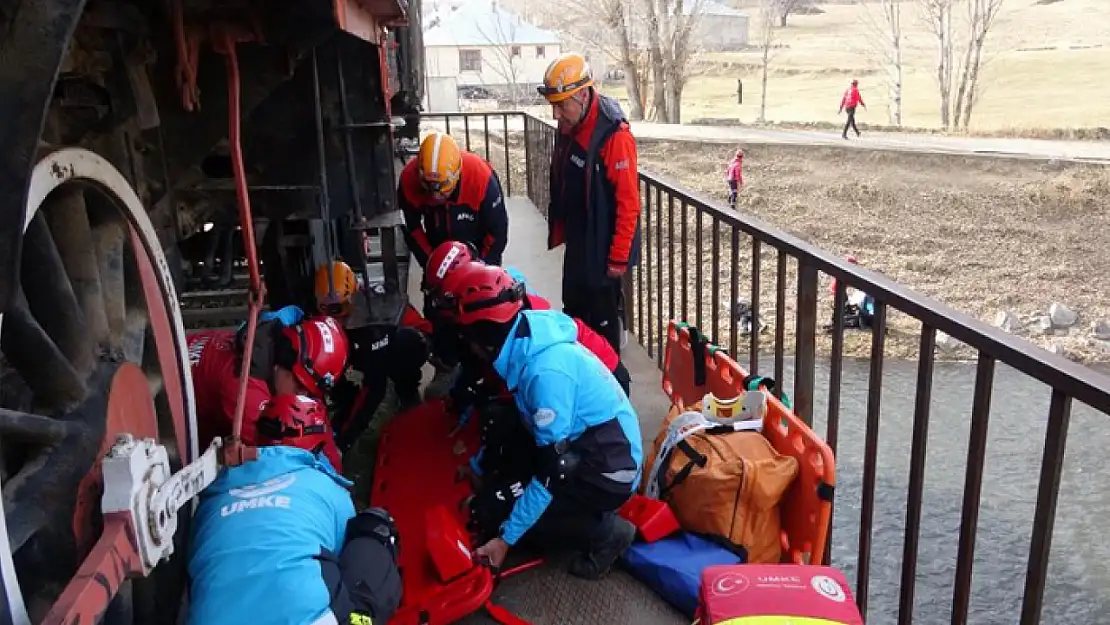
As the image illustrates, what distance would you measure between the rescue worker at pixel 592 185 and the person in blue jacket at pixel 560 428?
5.20 ft

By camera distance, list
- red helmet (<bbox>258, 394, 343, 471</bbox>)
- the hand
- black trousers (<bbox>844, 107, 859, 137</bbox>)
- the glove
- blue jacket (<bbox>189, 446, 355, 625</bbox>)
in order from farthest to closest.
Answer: black trousers (<bbox>844, 107, 859, 137</bbox>) → the glove → the hand → red helmet (<bbox>258, 394, 343, 471</bbox>) → blue jacket (<bbox>189, 446, 355, 625</bbox>)

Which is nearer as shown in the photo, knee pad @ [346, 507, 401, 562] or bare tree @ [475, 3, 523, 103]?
knee pad @ [346, 507, 401, 562]

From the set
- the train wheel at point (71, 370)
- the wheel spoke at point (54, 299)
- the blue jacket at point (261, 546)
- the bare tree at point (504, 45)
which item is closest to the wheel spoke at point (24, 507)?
the train wheel at point (71, 370)

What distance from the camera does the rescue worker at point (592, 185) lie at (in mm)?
4773

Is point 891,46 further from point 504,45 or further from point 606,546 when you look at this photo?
point 606,546

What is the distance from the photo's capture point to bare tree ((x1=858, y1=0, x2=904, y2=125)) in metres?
35.5

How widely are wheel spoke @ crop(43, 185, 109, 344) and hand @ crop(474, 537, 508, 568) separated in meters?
1.58

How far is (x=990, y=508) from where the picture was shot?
940 cm

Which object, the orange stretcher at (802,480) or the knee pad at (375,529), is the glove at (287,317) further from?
the orange stretcher at (802,480)

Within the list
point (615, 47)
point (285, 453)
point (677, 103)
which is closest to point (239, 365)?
point (285, 453)

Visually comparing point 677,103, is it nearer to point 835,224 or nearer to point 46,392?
point 835,224

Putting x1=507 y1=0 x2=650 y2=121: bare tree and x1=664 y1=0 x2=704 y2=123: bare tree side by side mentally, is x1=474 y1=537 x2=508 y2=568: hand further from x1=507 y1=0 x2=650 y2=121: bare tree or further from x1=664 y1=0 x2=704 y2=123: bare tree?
x1=507 y1=0 x2=650 y2=121: bare tree

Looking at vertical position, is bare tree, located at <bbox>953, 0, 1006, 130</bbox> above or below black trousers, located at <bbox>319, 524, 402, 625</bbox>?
above

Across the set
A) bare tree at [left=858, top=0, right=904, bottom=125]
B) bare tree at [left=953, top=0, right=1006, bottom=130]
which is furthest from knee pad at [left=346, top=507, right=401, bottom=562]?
bare tree at [left=858, top=0, right=904, bottom=125]
